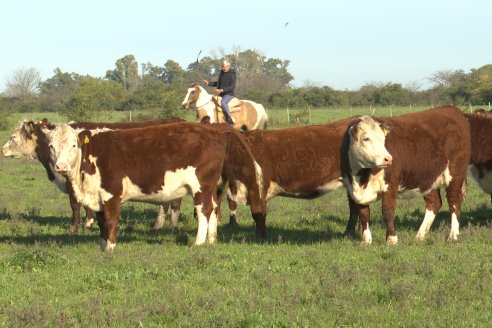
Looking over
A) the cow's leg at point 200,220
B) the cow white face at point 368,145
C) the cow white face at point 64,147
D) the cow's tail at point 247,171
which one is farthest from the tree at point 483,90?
the cow white face at point 64,147

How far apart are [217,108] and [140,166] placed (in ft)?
27.5

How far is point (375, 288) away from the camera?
24.0 ft

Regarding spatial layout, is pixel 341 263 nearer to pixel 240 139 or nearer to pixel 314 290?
pixel 314 290

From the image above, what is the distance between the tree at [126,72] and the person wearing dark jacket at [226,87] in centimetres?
11868

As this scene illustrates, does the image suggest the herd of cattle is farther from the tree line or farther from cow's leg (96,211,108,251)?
A: the tree line

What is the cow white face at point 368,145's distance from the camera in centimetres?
980

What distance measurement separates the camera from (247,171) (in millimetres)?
11453

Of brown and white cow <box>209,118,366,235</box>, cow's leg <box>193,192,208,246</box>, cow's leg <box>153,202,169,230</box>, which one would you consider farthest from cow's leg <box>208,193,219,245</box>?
cow's leg <box>153,202,169,230</box>

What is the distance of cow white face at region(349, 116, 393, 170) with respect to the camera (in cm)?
980

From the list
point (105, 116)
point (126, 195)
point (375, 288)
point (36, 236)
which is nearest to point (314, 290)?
point (375, 288)

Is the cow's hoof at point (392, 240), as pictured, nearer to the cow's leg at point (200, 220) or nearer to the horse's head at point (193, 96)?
the cow's leg at point (200, 220)

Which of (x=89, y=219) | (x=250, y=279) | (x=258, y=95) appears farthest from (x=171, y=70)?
(x=250, y=279)

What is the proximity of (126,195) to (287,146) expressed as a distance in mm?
2789

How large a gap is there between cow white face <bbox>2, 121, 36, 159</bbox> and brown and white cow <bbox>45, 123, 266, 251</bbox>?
12.3ft
